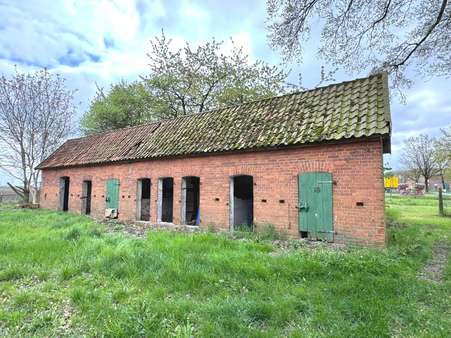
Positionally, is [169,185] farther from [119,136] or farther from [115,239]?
[115,239]

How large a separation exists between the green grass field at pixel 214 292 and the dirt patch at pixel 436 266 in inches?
5.6

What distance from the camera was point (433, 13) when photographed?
8.12 meters

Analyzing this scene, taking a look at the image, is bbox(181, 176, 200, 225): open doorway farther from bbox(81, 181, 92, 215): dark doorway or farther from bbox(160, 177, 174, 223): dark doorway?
bbox(81, 181, 92, 215): dark doorway

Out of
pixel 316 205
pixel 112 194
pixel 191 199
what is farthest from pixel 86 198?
pixel 316 205

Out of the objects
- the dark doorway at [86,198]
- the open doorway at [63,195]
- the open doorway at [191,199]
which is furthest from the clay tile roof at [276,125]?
the open doorway at [63,195]

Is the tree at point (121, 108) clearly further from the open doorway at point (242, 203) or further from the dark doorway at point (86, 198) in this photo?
the open doorway at point (242, 203)

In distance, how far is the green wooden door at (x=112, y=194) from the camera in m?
15.1

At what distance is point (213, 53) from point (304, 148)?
733 inches

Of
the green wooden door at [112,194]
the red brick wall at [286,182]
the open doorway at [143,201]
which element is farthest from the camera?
the green wooden door at [112,194]

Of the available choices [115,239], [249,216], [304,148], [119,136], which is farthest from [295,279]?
[119,136]

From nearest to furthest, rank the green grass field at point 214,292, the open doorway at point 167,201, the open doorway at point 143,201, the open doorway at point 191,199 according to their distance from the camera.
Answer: the green grass field at point 214,292, the open doorway at point 143,201, the open doorway at point 191,199, the open doorway at point 167,201

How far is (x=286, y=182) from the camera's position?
955 cm

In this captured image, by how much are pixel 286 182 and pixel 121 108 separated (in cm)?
1997

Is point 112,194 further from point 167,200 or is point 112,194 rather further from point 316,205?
point 316,205
